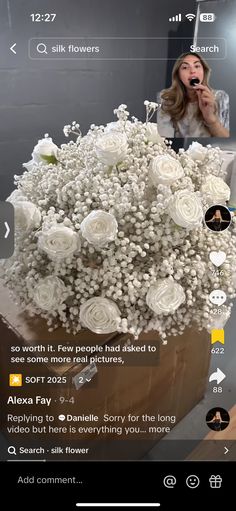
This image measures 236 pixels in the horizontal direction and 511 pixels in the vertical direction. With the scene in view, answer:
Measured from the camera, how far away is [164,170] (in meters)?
0.63

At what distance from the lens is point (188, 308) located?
2.14ft

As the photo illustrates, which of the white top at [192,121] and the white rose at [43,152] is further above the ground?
the white top at [192,121]

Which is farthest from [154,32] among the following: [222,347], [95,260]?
[222,347]

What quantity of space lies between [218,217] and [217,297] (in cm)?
11

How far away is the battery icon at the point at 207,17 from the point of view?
0.59 metres

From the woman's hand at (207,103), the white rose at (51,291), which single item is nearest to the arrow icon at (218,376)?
the white rose at (51,291)

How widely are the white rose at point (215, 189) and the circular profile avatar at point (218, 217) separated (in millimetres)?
12

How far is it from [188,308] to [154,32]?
36 centimetres

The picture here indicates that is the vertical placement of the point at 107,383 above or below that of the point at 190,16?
below

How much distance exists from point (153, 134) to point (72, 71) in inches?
5.2

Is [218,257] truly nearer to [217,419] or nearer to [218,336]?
[218,336]
